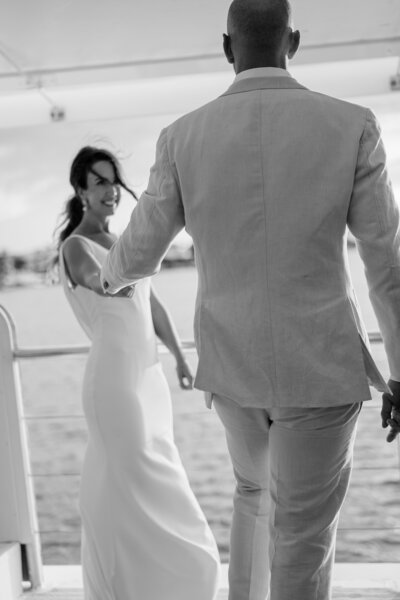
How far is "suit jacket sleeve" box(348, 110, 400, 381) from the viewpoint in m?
1.31

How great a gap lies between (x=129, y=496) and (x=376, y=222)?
1237 millimetres

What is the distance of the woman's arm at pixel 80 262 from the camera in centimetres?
221

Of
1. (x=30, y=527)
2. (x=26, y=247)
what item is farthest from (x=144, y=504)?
(x=26, y=247)

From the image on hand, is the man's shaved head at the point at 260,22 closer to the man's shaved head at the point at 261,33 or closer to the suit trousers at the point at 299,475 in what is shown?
the man's shaved head at the point at 261,33

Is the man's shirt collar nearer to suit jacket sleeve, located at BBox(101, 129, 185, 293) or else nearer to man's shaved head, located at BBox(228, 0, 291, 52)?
man's shaved head, located at BBox(228, 0, 291, 52)

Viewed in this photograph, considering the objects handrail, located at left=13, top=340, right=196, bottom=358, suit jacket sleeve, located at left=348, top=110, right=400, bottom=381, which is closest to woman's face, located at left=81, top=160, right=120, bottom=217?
handrail, located at left=13, top=340, right=196, bottom=358


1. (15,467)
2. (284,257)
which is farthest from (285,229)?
(15,467)

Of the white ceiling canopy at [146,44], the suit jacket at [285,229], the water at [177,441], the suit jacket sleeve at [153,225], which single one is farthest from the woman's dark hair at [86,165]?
the water at [177,441]

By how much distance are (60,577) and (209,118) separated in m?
1.90

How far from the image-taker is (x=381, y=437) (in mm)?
32719

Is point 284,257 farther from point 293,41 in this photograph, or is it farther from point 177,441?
point 177,441

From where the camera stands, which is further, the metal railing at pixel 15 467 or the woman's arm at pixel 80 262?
the metal railing at pixel 15 467

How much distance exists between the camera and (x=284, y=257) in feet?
4.33

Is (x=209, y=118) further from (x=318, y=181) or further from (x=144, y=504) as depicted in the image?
(x=144, y=504)
